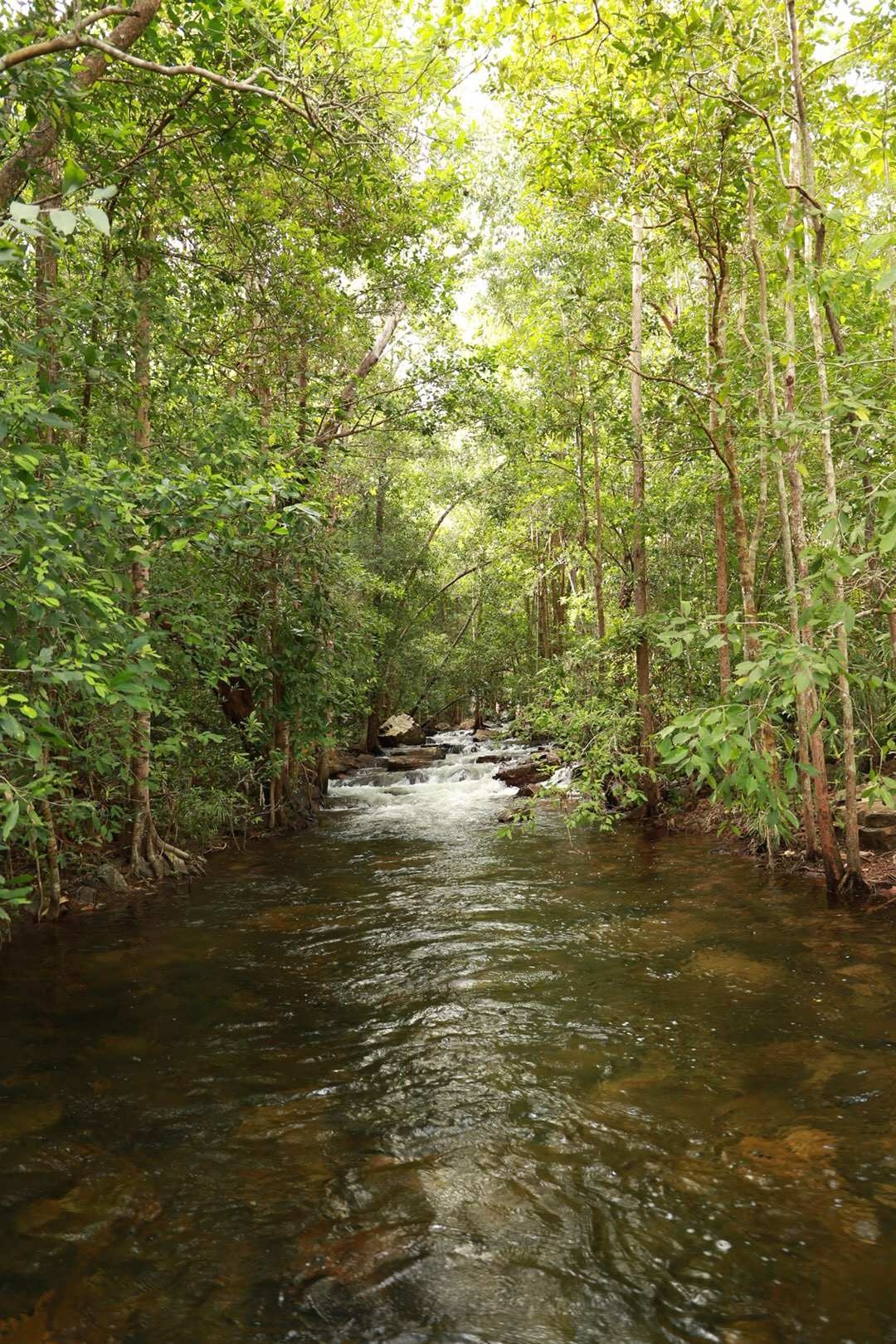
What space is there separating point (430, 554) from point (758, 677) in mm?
22910

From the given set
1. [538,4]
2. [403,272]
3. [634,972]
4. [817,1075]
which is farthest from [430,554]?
[817,1075]

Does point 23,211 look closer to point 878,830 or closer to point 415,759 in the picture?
point 878,830

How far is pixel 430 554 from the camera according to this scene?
86.9ft

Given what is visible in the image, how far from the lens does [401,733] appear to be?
27688mm

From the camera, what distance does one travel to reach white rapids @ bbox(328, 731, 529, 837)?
47.5ft

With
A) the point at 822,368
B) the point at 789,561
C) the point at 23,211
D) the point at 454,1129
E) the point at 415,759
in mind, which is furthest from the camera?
the point at 415,759

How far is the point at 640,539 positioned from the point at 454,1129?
10.1 m

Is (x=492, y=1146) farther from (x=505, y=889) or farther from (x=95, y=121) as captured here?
(x=95, y=121)

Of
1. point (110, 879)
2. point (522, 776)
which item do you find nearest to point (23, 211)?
point (110, 879)

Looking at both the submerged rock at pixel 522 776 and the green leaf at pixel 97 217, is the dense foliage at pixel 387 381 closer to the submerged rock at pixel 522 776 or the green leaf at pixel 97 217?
the green leaf at pixel 97 217

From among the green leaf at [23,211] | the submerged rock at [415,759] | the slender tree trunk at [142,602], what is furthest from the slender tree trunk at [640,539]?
the green leaf at [23,211]

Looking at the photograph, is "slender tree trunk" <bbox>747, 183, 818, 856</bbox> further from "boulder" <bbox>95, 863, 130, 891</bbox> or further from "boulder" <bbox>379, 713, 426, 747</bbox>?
"boulder" <bbox>379, 713, 426, 747</bbox>

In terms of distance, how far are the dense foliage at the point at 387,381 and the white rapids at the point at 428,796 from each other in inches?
64.7

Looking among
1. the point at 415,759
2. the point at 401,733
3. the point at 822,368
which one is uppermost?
the point at 822,368
